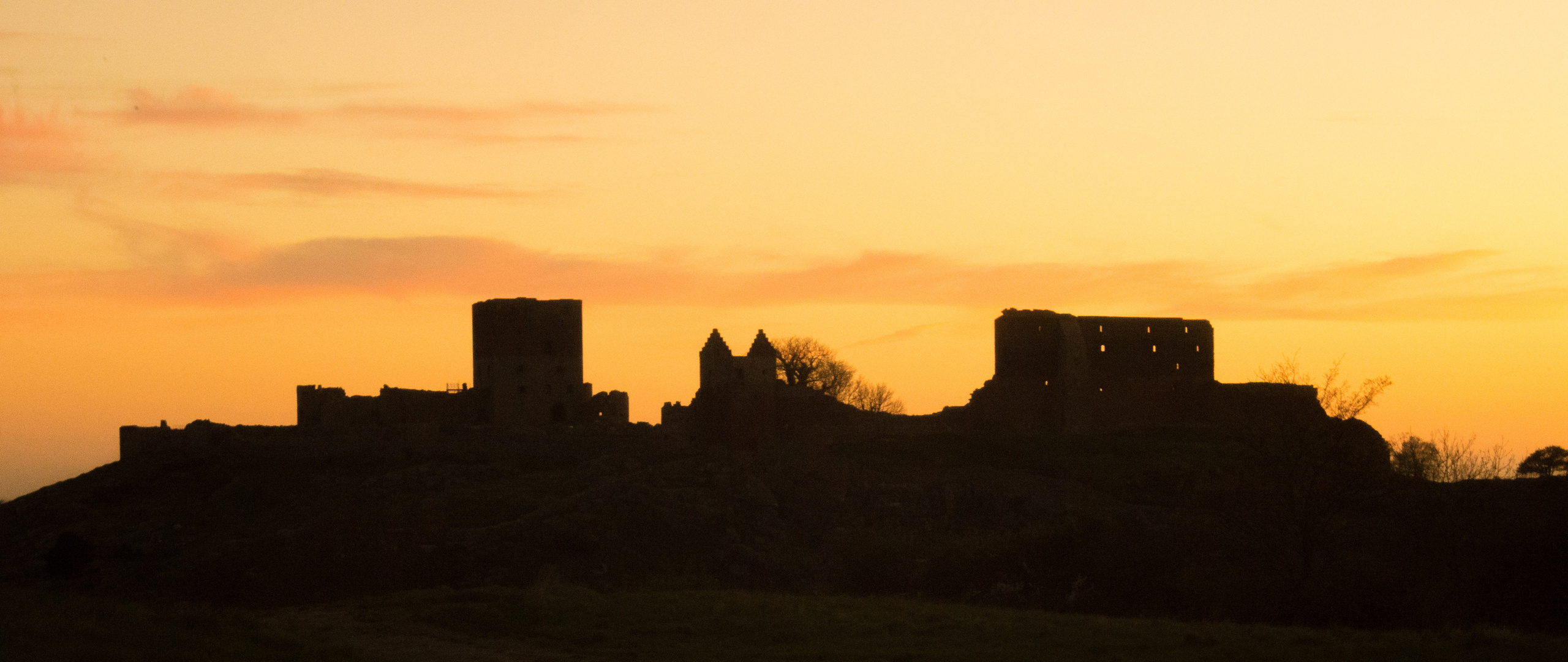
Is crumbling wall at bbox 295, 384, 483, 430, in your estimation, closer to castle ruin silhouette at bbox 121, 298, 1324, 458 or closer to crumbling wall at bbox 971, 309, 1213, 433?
castle ruin silhouette at bbox 121, 298, 1324, 458

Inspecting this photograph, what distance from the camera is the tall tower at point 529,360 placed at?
61.2m

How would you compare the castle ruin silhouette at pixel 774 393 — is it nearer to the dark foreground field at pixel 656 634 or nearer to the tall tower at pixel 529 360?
the tall tower at pixel 529 360

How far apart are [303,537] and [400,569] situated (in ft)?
14.9

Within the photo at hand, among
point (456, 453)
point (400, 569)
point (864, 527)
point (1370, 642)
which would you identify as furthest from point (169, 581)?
point (1370, 642)

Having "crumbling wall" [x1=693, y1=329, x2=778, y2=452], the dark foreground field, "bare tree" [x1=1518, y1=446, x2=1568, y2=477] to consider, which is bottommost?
the dark foreground field

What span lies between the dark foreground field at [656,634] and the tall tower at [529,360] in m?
26.7

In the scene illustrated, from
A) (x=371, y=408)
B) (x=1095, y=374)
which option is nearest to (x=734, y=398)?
(x=371, y=408)

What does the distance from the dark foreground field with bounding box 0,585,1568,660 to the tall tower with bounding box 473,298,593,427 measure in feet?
87.7

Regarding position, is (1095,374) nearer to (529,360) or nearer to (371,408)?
(529,360)

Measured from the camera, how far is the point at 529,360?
61625 millimetres

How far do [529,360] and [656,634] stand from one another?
3322 cm

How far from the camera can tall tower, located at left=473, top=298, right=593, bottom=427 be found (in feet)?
201

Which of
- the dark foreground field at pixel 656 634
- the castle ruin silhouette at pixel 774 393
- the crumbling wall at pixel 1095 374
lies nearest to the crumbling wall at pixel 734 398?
the castle ruin silhouette at pixel 774 393

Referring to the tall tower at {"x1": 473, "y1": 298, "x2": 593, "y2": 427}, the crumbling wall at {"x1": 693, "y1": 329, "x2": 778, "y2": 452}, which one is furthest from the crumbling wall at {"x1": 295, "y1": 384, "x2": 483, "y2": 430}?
the crumbling wall at {"x1": 693, "y1": 329, "x2": 778, "y2": 452}
